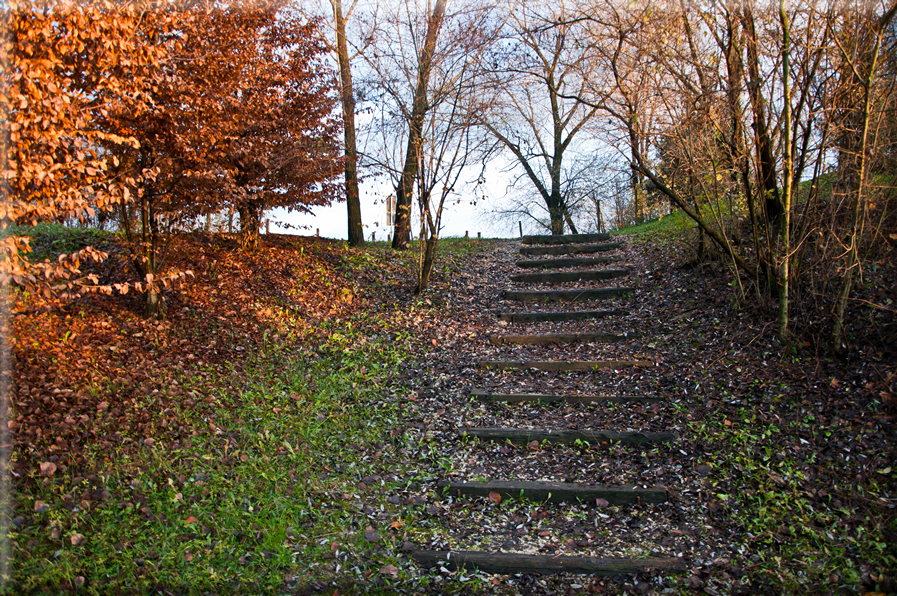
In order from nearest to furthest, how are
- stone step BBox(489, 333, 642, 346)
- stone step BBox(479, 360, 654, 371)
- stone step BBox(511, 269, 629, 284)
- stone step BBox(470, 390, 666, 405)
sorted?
1. stone step BBox(470, 390, 666, 405)
2. stone step BBox(479, 360, 654, 371)
3. stone step BBox(489, 333, 642, 346)
4. stone step BBox(511, 269, 629, 284)

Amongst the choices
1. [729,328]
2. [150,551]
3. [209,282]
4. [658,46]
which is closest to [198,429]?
[150,551]

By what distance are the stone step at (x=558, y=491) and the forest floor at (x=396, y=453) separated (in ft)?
0.29

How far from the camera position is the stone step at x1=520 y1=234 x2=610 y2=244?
9.54 meters

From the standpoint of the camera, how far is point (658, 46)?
5.17 m

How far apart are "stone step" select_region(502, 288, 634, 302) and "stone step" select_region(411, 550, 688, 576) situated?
4.42 m

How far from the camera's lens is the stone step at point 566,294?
7177 millimetres

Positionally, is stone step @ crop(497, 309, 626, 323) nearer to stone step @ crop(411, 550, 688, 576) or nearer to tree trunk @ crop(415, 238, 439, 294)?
tree trunk @ crop(415, 238, 439, 294)

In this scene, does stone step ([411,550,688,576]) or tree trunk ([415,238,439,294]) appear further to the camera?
tree trunk ([415,238,439,294])

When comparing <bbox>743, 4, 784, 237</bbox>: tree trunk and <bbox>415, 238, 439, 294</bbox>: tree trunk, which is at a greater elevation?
<bbox>743, 4, 784, 237</bbox>: tree trunk

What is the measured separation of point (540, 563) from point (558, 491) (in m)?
0.71

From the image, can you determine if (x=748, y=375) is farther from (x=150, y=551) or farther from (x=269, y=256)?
(x=269, y=256)

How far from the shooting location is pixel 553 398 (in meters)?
5.01

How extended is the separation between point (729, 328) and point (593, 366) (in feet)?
4.75

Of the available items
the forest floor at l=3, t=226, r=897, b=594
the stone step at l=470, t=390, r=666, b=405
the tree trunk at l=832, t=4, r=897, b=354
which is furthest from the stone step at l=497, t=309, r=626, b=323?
the tree trunk at l=832, t=4, r=897, b=354
